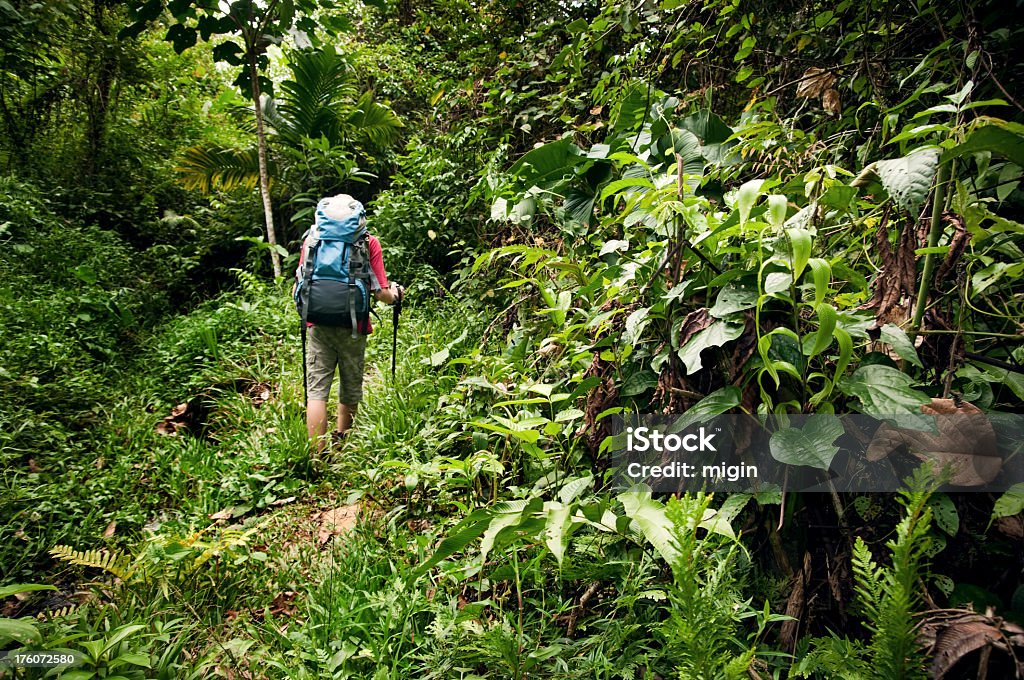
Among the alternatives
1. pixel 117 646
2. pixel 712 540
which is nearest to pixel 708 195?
pixel 712 540

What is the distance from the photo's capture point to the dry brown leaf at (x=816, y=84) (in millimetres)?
2156

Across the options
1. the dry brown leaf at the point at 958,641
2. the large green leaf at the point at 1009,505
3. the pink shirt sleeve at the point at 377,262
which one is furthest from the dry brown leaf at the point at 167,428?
the large green leaf at the point at 1009,505

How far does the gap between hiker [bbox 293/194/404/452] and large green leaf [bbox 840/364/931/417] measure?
278 centimetres

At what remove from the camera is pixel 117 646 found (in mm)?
1795

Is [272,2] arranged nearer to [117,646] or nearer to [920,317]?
[117,646]

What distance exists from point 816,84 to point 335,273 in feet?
9.08

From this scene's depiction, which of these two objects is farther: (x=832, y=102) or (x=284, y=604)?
(x=284, y=604)

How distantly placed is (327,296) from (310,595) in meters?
1.80

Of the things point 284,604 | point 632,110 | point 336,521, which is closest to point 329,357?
point 336,521

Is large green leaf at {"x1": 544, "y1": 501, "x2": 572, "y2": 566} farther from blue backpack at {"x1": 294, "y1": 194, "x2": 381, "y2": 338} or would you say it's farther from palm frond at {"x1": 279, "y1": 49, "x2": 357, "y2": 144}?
palm frond at {"x1": 279, "y1": 49, "x2": 357, "y2": 144}

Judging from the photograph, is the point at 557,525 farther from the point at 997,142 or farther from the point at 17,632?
the point at 17,632

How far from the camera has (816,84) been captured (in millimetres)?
2166

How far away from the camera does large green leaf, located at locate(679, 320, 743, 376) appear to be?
1.28 meters
